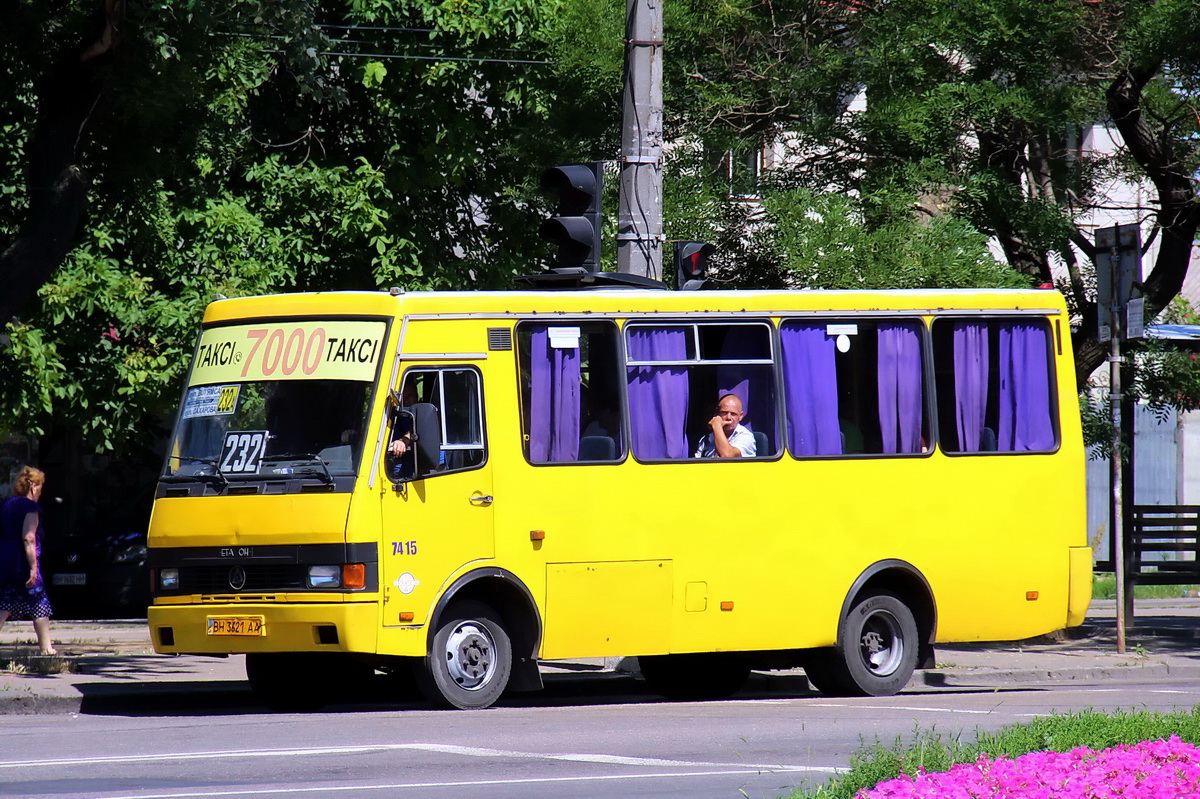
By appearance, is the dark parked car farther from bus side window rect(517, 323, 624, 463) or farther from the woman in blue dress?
bus side window rect(517, 323, 624, 463)

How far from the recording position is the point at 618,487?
41.5 ft

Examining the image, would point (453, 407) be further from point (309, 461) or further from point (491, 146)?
point (491, 146)

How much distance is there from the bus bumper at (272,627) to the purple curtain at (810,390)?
3556 mm

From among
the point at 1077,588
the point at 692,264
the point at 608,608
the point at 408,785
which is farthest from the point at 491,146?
the point at 408,785

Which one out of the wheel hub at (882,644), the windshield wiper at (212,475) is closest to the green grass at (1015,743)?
the wheel hub at (882,644)

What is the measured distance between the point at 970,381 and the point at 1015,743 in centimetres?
664

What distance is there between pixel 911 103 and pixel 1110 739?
32.1 feet

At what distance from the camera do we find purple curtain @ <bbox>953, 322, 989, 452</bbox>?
14.0 m

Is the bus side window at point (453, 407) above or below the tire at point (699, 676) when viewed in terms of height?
above

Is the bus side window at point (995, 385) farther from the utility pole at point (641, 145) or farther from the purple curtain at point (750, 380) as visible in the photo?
the utility pole at point (641, 145)

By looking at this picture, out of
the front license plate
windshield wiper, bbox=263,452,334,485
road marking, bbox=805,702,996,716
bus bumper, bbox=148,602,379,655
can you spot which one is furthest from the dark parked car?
road marking, bbox=805,702,996,716

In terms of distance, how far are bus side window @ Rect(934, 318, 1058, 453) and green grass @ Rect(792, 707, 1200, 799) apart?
210 inches

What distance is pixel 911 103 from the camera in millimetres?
16781

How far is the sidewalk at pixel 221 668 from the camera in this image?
13.0m
